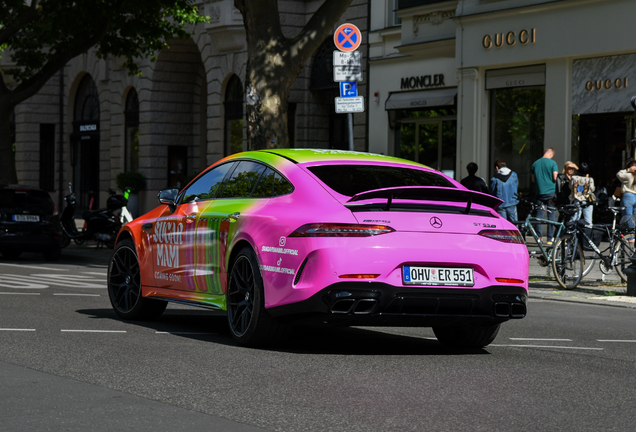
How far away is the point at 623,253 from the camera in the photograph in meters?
14.3

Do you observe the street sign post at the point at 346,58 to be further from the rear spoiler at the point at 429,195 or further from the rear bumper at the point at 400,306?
the rear bumper at the point at 400,306

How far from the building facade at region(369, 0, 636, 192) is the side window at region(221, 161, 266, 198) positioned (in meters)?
13.3

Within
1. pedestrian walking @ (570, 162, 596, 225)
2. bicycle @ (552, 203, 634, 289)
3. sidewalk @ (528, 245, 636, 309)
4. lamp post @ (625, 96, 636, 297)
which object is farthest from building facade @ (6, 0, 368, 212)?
lamp post @ (625, 96, 636, 297)

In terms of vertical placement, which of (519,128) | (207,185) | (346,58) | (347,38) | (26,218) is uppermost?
(347,38)

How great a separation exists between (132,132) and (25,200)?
18308 mm

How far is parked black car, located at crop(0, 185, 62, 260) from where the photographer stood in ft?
61.6

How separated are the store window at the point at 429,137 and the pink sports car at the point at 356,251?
1728 cm

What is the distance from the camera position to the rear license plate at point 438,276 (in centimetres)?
709

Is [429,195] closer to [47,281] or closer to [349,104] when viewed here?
[47,281]

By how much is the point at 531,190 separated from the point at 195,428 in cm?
1714

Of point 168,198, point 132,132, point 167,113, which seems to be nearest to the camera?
point 168,198

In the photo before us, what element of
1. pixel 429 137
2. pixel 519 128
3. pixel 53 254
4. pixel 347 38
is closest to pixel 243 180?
pixel 347 38

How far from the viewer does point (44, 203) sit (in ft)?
63.7

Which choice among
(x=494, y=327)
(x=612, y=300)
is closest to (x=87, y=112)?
(x=612, y=300)
